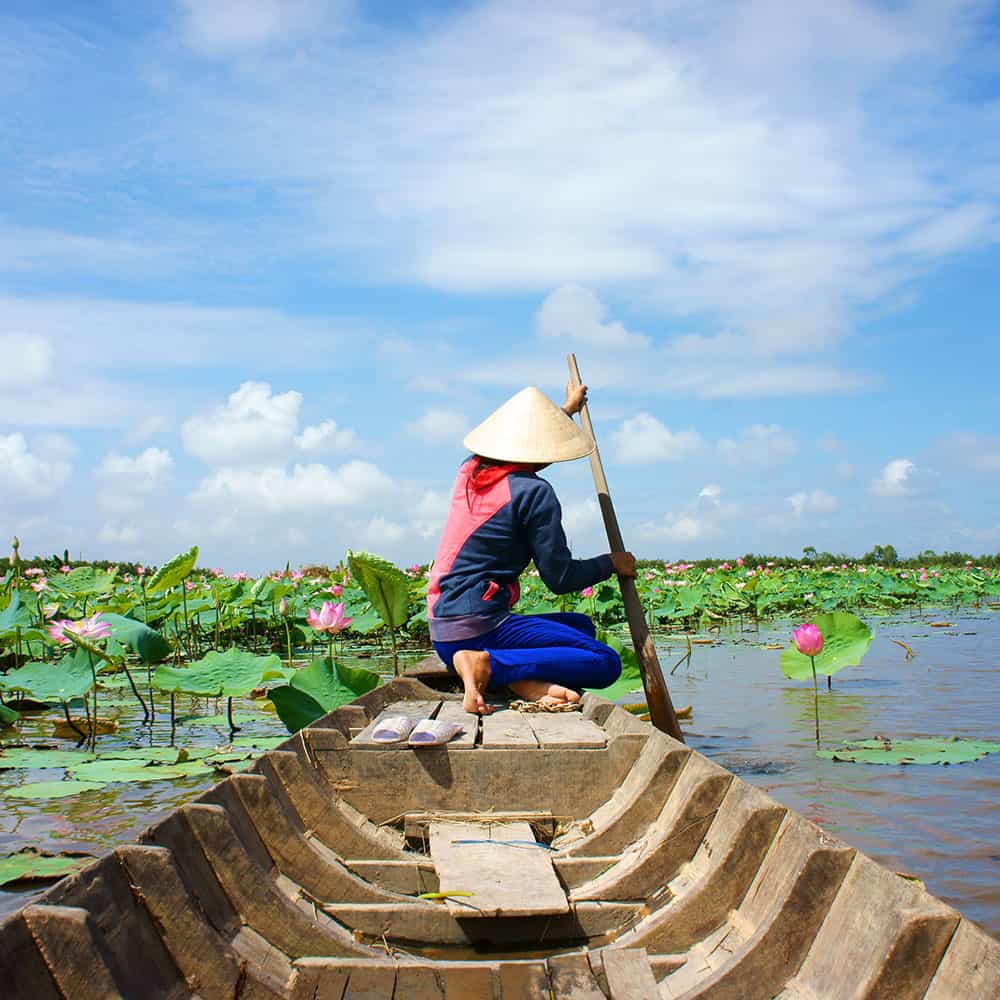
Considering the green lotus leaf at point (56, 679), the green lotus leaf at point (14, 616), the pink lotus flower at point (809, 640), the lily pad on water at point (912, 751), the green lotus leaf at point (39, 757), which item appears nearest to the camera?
the green lotus leaf at point (39, 757)

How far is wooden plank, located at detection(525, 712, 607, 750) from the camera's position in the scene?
290 centimetres

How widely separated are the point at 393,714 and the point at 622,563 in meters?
1.08

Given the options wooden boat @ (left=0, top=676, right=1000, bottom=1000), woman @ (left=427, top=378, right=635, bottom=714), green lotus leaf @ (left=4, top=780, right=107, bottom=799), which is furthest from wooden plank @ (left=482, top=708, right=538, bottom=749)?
green lotus leaf @ (left=4, top=780, right=107, bottom=799)

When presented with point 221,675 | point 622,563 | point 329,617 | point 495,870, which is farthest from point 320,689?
point 495,870

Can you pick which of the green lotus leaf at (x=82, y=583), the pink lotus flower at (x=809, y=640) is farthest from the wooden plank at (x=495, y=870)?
the green lotus leaf at (x=82, y=583)

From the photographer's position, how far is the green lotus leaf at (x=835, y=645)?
473 centimetres

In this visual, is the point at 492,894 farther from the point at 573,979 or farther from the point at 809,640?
the point at 809,640

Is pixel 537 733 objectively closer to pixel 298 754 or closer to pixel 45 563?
pixel 298 754

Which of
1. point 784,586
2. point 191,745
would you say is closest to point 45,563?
point 191,745

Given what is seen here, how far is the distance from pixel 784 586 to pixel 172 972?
46.5 ft

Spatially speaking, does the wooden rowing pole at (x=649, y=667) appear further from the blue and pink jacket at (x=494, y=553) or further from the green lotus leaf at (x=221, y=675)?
the green lotus leaf at (x=221, y=675)

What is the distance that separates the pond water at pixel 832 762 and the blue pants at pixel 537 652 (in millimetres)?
785

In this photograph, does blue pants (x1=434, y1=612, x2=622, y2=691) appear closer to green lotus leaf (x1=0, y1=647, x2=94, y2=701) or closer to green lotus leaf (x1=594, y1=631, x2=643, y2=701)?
green lotus leaf (x1=594, y1=631, x2=643, y2=701)

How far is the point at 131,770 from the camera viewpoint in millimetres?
3672
